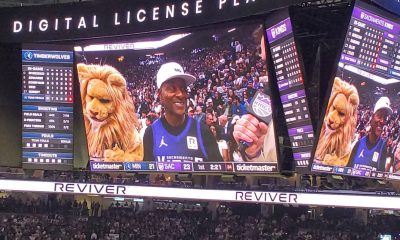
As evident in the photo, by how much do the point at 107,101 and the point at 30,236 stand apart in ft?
15.7

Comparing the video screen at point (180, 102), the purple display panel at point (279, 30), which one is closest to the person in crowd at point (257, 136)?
the video screen at point (180, 102)

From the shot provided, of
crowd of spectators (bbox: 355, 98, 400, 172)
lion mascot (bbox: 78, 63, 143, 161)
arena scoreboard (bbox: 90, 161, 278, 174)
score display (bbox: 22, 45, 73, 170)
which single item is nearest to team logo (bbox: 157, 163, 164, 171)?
arena scoreboard (bbox: 90, 161, 278, 174)

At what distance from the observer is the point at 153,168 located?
577 inches

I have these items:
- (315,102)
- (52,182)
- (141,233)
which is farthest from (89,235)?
(315,102)

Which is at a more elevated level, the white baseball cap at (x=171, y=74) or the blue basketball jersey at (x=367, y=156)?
the white baseball cap at (x=171, y=74)

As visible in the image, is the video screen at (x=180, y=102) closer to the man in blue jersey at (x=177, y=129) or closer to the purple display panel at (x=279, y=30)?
the man in blue jersey at (x=177, y=129)

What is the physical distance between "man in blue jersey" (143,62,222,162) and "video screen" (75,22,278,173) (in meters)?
0.02

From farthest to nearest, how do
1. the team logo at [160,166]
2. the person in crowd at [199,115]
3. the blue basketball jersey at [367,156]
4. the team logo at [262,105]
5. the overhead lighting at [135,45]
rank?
the team logo at [160,166] < the overhead lighting at [135,45] < the person in crowd at [199,115] < the team logo at [262,105] < the blue basketball jersey at [367,156]

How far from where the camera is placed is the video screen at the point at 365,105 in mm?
11578

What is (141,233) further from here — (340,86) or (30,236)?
(340,86)

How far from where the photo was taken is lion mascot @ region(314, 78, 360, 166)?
11.7 meters

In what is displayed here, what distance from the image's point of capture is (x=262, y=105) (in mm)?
13008

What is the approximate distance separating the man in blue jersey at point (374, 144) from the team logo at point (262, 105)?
184cm

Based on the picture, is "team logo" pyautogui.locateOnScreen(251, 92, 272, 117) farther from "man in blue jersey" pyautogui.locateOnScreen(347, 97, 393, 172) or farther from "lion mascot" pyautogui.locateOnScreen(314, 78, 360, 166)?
"man in blue jersey" pyautogui.locateOnScreen(347, 97, 393, 172)
